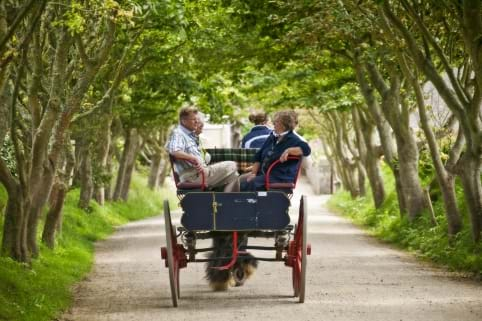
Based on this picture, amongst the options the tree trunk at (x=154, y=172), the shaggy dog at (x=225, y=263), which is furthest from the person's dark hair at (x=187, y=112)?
the tree trunk at (x=154, y=172)

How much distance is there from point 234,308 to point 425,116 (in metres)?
8.39

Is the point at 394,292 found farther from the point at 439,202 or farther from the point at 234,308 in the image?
the point at 439,202

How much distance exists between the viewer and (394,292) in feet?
47.0

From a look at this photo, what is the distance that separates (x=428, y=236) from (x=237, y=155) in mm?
7961

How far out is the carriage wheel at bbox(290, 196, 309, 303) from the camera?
13018 millimetres

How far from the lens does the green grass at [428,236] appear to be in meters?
17.7

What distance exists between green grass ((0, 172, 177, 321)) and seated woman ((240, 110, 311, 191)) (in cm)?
252

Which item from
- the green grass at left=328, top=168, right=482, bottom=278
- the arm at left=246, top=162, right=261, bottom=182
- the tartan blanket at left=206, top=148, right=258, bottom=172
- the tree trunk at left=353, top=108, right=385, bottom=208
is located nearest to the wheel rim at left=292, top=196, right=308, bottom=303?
the arm at left=246, top=162, right=261, bottom=182

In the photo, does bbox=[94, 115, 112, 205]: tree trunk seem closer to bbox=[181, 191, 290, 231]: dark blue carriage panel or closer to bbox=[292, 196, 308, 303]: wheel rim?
bbox=[292, 196, 308, 303]: wheel rim

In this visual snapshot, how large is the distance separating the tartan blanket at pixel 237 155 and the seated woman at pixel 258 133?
0.69 metres

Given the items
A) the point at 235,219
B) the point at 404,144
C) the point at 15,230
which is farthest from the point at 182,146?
the point at 404,144

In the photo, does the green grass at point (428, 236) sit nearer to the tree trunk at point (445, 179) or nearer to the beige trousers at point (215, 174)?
the tree trunk at point (445, 179)

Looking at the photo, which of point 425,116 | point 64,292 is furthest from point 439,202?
point 64,292

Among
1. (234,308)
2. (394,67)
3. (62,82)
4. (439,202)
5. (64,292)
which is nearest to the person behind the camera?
(234,308)
